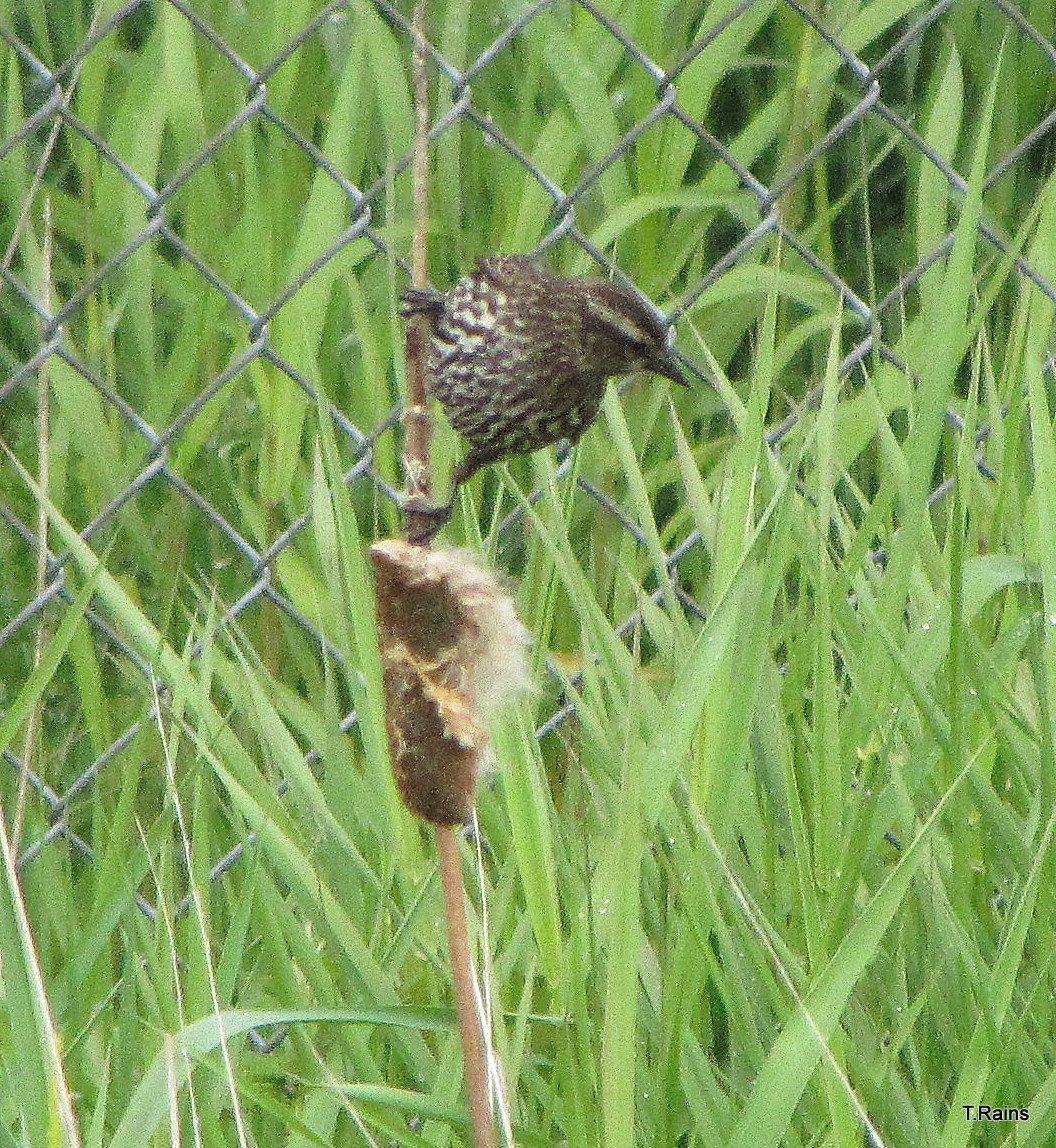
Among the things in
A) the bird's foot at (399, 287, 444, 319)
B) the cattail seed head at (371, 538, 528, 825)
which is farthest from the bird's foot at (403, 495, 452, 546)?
the bird's foot at (399, 287, 444, 319)

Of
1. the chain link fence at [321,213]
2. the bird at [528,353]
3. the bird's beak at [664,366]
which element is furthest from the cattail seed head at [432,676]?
the chain link fence at [321,213]

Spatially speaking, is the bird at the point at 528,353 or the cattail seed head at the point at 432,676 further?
the bird at the point at 528,353

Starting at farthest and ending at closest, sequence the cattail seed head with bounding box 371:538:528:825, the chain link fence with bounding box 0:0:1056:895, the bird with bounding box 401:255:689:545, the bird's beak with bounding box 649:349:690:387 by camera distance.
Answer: the chain link fence with bounding box 0:0:1056:895 → the bird's beak with bounding box 649:349:690:387 → the bird with bounding box 401:255:689:545 → the cattail seed head with bounding box 371:538:528:825

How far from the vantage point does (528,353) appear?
108 cm

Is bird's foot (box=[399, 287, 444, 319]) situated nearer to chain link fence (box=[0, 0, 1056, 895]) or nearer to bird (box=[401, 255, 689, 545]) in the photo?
bird (box=[401, 255, 689, 545])

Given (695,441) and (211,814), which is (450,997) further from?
(695,441)

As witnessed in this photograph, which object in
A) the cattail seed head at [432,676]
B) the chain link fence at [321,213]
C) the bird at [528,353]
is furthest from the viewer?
the chain link fence at [321,213]

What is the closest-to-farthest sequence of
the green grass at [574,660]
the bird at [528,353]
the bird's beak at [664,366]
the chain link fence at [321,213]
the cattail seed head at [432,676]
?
the cattail seed head at [432,676] < the green grass at [574,660] < the bird at [528,353] < the bird's beak at [664,366] < the chain link fence at [321,213]

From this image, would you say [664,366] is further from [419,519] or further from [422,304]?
[419,519]

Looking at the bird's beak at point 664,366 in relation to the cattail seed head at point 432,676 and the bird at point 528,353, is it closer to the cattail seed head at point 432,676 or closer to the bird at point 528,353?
the bird at point 528,353

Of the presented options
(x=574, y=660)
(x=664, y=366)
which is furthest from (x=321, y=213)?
(x=664, y=366)

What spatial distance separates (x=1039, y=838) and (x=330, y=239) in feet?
3.13

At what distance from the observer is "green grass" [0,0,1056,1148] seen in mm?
903

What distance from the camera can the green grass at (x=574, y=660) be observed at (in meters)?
0.90
